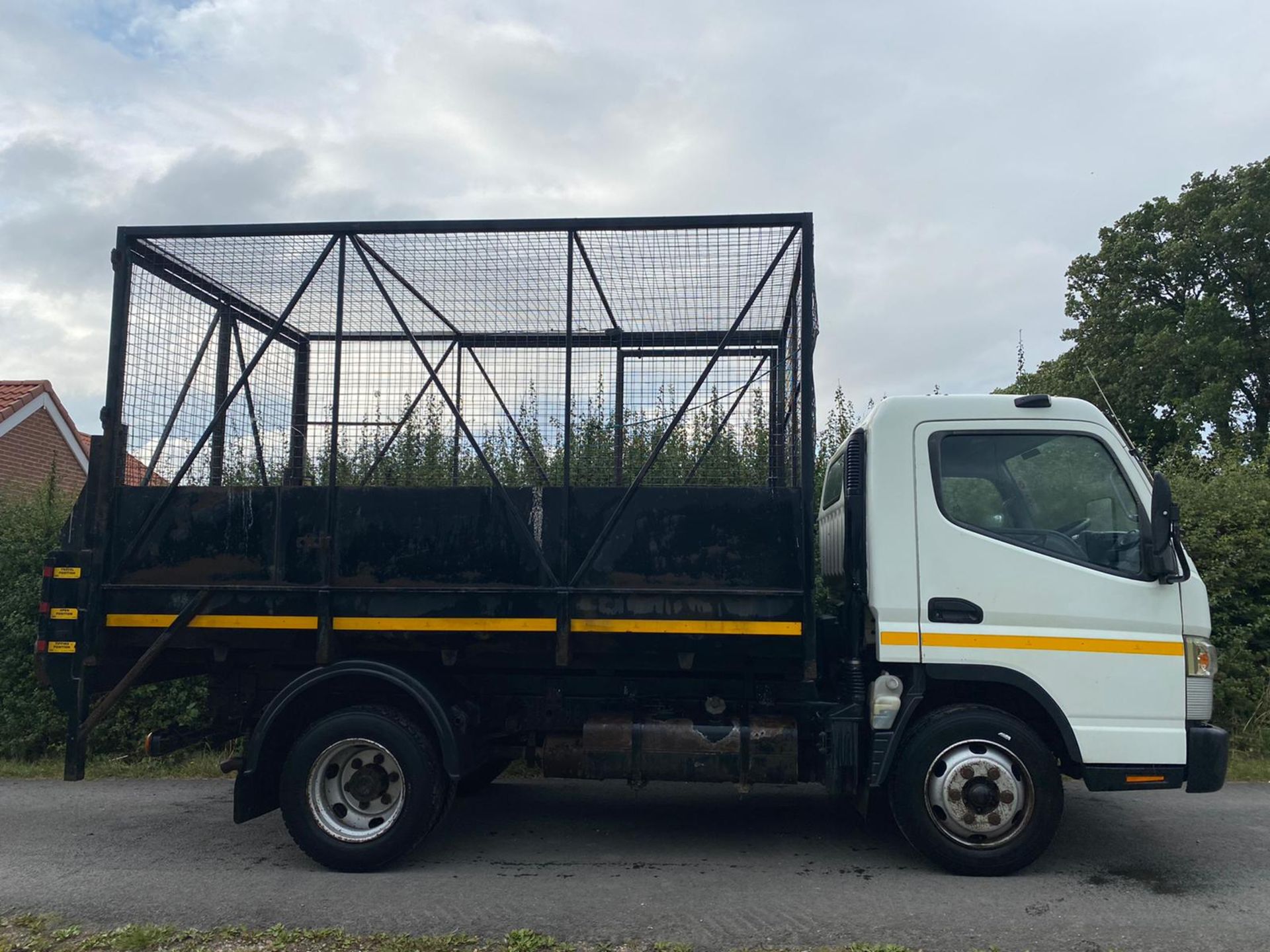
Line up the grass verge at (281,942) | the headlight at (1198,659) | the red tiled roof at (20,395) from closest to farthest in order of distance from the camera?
the grass verge at (281,942) < the headlight at (1198,659) < the red tiled roof at (20,395)

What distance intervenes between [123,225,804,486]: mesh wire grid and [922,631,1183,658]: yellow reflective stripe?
118cm

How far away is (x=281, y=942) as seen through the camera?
4.16m

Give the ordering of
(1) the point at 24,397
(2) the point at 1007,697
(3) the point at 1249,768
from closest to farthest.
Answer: (2) the point at 1007,697, (3) the point at 1249,768, (1) the point at 24,397

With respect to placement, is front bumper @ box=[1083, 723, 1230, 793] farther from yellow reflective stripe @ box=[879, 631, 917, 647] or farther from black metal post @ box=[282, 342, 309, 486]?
black metal post @ box=[282, 342, 309, 486]

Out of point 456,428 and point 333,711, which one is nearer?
point 333,711

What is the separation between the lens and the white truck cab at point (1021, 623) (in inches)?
191

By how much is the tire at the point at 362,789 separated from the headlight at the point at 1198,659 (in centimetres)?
390

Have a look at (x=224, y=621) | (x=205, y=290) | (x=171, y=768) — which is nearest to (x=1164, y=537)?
(x=224, y=621)

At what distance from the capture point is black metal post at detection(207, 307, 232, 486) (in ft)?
18.6

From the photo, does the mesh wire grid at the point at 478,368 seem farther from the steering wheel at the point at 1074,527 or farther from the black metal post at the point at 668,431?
the steering wheel at the point at 1074,527

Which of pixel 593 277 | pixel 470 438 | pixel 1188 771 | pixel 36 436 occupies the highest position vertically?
pixel 36 436

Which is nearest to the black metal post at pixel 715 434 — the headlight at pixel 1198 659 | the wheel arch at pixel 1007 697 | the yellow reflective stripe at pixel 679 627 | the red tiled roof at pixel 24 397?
the yellow reflective stripe at pixel 679 627

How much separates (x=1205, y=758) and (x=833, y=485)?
2.56 metres

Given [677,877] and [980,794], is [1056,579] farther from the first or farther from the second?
[677,877]
